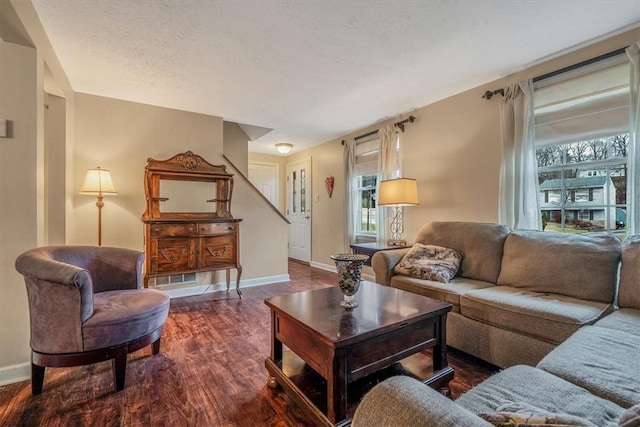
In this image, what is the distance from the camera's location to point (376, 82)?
2.96 m

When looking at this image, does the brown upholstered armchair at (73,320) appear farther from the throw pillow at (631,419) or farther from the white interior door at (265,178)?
the white interior door at (265,178)

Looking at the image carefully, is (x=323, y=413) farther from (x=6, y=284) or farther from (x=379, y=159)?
Answer: (x=379, y=159)

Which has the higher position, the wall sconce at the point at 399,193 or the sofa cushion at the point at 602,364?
the wall sconce at the point at 399,193

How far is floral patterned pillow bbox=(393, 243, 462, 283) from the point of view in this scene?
2416 mm

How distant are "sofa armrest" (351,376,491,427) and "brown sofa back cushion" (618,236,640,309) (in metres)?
1.86

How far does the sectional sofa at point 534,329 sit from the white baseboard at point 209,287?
207 centimetres

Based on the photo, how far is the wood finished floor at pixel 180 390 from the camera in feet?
4.85

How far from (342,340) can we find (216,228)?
266 centimetres

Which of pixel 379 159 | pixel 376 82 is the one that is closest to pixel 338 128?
pixel 379 159

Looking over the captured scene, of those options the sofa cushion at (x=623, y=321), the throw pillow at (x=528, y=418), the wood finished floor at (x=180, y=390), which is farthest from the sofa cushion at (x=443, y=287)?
the throw pillow at (x=528, y=418)

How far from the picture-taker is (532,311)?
5.65ft

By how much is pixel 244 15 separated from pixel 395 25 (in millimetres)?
1012

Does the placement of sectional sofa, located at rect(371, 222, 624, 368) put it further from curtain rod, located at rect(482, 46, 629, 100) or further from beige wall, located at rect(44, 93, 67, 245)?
beige wall, located at rect(44, 93, 67, 245)

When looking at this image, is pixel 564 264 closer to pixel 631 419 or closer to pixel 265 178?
pixel 631 419
